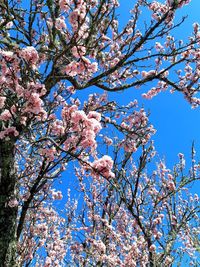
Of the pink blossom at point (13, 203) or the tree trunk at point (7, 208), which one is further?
the pink blossom at point (13, 203)

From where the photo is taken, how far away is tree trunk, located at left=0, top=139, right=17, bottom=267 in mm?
5035

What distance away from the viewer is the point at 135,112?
7738 mm

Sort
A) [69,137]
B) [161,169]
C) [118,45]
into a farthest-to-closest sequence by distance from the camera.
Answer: [161,169]
[118,45]
[69,137]

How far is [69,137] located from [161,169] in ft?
22.1

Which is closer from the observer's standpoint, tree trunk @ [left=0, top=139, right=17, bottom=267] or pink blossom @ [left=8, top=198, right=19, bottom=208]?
tree trunk @ [left=0, top=139, right=17, bottom=267]

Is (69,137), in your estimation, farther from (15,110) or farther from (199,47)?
(199,47)

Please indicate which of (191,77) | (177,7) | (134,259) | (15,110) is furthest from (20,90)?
(134,259)

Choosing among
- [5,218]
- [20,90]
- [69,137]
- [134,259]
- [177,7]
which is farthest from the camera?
[134,259]

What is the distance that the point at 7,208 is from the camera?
206 inches

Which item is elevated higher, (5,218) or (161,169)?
(161,169)

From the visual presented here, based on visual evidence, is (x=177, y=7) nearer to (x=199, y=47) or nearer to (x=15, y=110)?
(x=199, y=47)

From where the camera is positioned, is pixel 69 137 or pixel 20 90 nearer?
pixel 20 90

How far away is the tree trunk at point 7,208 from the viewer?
16.5ft

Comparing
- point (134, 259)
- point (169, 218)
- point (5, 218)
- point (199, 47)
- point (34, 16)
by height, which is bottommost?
point (5, 218)
